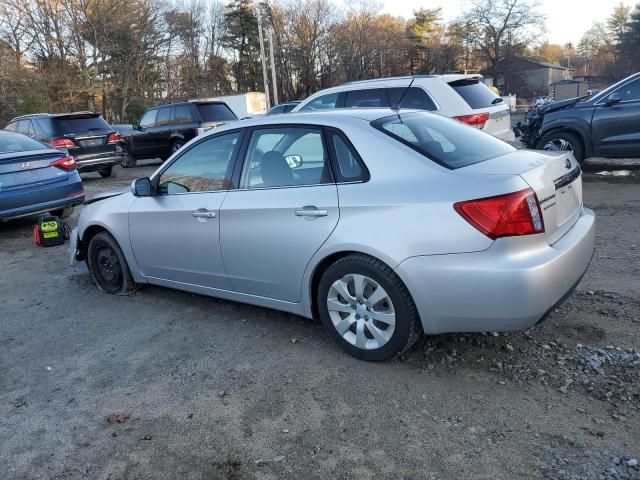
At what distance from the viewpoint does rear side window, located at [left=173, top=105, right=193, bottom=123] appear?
14798mm

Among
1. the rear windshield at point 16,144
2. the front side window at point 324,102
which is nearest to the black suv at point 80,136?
the rear windshield at point 16,144

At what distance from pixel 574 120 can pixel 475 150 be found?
6817mm

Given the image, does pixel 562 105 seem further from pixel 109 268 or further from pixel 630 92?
pixel 109 268

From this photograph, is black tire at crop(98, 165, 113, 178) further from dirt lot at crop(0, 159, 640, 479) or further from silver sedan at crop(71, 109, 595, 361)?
→ silver sedan at crop(71, 109, 595, 361)

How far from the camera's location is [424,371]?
340 cm

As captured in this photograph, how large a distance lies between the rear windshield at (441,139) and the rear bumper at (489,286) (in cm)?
65

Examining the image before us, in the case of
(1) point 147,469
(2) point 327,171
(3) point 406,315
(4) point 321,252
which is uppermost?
(2) point 327,171

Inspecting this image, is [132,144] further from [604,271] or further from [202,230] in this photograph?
[604,271]

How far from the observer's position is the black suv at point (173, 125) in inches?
580

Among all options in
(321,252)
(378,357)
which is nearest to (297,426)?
(378,357)

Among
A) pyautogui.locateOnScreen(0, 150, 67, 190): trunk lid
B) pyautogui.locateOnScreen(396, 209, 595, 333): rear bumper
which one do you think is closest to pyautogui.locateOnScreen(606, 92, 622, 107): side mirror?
pyautogui.locateOnScreen(396, 209, 595, 333): rear bumper

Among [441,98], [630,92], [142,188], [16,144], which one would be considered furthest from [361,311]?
[630,92]

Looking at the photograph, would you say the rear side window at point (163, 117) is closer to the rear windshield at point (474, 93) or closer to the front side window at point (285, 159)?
the rear windshield at point (474, 93)

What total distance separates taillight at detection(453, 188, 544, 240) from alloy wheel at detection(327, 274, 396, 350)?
2.26 feet
